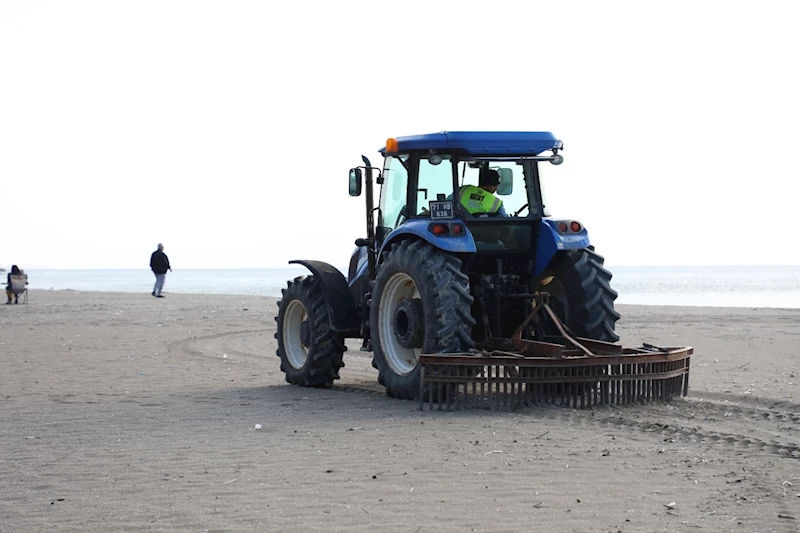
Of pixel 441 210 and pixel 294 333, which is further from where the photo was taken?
pixel 294 333

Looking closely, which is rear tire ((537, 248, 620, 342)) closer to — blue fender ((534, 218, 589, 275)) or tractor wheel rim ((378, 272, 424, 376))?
blue fender ((534, 218, 589, 275))

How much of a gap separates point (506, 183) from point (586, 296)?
1354 mm

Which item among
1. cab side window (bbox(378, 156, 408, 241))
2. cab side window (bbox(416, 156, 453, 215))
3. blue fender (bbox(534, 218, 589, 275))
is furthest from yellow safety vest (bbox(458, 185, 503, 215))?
cab side window (bbox(378, 156, 408, 241))

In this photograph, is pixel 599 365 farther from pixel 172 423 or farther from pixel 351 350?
pixel 351 350

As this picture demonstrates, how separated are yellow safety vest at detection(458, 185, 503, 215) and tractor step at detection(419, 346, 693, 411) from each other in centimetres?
161

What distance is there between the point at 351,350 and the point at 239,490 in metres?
10.3

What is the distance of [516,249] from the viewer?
948 centimetres

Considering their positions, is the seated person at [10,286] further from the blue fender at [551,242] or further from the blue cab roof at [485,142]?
the blue fender at [551,242]

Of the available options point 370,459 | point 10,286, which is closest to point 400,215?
point 370,459

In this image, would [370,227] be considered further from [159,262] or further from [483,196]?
[159,262]

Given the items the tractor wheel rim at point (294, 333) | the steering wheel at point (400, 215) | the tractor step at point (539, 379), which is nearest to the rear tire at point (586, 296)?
the tractor step at point (539, 379)

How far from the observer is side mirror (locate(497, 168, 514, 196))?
973 centimetres

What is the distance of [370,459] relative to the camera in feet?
21.4

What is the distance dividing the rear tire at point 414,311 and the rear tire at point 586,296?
3.75ft
